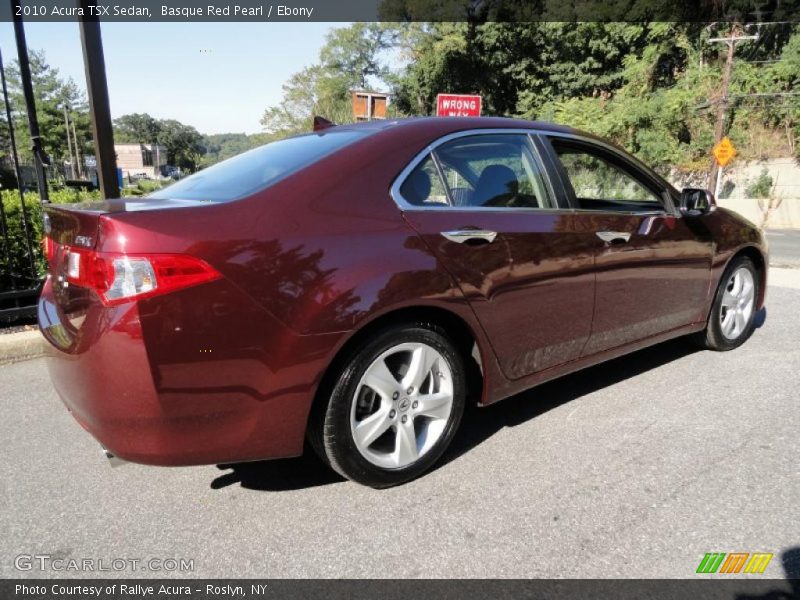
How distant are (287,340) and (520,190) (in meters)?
1.50

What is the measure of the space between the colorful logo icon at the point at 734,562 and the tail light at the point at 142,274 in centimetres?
201

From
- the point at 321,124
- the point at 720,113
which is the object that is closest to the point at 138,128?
the point at 720,113

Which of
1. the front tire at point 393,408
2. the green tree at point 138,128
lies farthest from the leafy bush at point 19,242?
the green tree at point 138,128

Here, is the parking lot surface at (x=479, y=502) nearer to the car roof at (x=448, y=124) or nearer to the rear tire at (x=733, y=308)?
the rear tire at (x=733, y=308)

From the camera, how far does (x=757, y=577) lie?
6.59 ft

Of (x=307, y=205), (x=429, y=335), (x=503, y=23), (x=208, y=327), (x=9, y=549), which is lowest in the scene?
(x=9, y=549)

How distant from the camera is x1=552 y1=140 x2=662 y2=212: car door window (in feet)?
10.7

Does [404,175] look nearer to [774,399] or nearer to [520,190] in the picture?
[520,190]

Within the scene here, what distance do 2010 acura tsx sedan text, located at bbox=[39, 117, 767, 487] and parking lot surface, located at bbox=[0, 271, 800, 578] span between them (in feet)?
0.92

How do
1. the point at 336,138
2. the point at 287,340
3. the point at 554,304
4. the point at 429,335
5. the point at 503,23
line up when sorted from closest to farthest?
the point at 287,340 < the point at 429,335 < the point at 336,138 < the point at 554,304 < the point at 503,23

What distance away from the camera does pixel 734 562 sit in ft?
6.81

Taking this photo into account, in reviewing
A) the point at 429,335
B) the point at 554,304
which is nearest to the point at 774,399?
the point at 554,304

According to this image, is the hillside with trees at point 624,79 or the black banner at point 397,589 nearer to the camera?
the black banner at point 397,589

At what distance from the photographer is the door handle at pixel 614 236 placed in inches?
124
